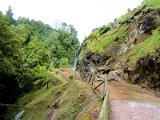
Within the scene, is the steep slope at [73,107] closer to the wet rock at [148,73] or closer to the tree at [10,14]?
the wet rock at [148,73]

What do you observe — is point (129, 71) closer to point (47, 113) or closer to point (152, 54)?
point (152, 54)

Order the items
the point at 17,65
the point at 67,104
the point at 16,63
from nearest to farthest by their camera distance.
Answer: the point at 67,104, the point at 16,63, the point at 17,65

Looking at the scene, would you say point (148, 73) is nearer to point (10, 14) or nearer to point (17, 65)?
point (17, 65)

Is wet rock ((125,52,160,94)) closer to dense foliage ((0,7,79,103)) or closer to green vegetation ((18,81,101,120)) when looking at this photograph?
green vegetation ((18,81,101,120))

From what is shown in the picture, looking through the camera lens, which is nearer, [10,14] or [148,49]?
[148,49]

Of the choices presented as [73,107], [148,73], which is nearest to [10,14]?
[148,73]

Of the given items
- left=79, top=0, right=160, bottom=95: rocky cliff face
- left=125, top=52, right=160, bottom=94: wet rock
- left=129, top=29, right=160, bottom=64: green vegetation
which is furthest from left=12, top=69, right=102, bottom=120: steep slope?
left=129, top=29, right=160, bottom=64: green vegetation

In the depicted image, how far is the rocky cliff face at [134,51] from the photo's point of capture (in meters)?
24.7

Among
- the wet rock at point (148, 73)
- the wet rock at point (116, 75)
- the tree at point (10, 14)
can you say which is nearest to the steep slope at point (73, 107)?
the wet rock at point (116, 75)

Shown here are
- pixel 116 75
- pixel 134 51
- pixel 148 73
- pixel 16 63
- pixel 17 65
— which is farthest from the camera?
pixel 17 65

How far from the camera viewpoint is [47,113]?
2467 centimetres

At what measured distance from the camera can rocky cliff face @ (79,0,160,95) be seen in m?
24.7

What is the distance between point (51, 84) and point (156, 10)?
17.9m

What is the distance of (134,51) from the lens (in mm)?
29734
